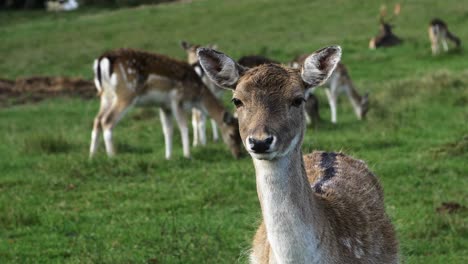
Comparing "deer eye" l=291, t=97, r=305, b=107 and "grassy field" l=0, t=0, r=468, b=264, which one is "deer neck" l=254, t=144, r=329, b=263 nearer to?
"deer eye" l=291, t=97, r=305, b=107

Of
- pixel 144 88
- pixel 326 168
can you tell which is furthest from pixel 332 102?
pixel 326 168

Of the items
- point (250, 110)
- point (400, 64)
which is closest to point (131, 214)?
point (250, 110)

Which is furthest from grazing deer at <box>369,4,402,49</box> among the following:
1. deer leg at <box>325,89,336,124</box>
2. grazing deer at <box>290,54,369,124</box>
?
deer leg at <box>325,89,336,124</box>

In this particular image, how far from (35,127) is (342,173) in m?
11.5

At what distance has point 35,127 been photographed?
16.2 m

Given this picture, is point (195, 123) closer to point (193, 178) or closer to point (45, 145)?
point (45, 145)

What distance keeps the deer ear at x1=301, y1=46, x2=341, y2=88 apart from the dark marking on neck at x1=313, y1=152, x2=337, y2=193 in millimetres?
840

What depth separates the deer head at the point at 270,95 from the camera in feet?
13.6

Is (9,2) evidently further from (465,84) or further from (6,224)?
(6,224)

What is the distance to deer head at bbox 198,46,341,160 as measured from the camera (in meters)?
4.16

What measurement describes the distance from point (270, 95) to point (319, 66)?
396mm

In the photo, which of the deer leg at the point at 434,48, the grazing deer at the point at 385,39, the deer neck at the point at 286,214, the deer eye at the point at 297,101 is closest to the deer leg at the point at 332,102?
the deer leg at the point at 434,48

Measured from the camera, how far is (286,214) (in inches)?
170

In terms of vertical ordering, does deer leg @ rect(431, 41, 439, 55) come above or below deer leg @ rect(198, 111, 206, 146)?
below
